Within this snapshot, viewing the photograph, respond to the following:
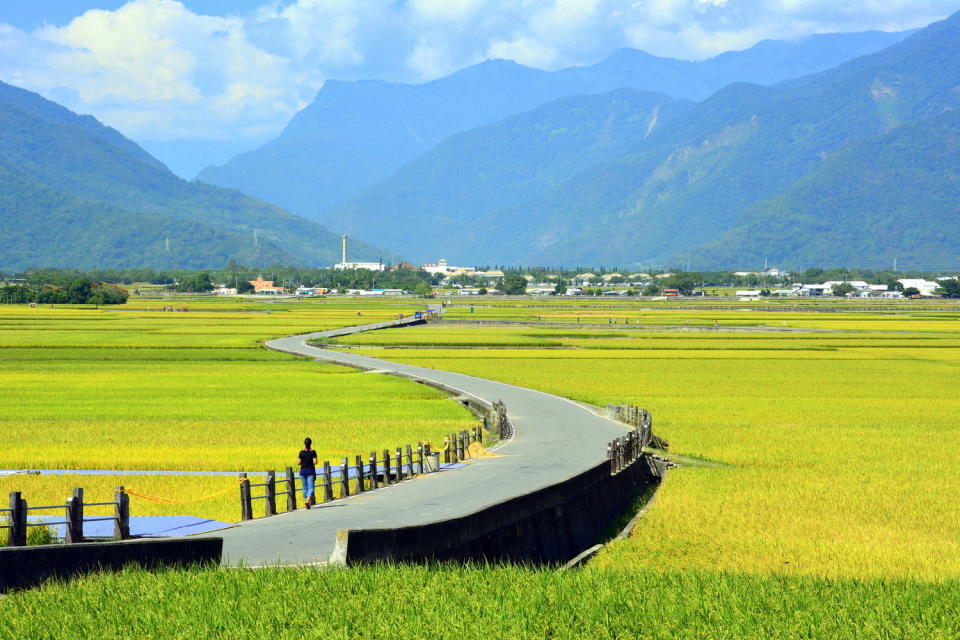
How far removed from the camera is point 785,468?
3222 cm

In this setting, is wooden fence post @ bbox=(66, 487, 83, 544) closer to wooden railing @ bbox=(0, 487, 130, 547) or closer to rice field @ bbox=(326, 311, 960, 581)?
wooden railing @ bbox=(0, 487, 130, 547)

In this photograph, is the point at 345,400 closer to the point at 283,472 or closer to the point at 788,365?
the point at 283,472

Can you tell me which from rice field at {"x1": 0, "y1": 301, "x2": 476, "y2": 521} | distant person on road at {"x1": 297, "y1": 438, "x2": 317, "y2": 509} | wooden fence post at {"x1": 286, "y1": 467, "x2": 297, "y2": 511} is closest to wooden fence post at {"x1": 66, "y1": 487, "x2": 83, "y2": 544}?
rice field at {"x1": 0, "y1": 301, "x2": 476, "y2": 521}

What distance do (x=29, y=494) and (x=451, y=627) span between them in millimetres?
15070

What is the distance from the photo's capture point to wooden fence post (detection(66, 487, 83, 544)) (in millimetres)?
16922

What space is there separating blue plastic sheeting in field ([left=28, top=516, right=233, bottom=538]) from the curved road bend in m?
0.67

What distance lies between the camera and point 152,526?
19875 millimetres

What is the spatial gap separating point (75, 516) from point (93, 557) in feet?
5.83

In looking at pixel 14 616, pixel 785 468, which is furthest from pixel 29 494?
pixel 785 468

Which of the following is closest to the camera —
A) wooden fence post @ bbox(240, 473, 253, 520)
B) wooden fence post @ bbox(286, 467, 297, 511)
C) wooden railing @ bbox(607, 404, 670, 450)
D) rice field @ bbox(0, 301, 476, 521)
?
wooden fence post @ bbox(240, 473, 253, 520)

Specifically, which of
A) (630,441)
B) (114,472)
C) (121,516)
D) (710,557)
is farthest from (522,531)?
(114,472)

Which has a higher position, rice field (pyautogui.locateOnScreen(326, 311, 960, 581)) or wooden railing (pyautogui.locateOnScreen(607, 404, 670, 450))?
wooden railing (pyautogui.locateOnScreen(607, 404, 670, 450))

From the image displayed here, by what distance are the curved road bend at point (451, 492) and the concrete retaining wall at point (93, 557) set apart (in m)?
0.45

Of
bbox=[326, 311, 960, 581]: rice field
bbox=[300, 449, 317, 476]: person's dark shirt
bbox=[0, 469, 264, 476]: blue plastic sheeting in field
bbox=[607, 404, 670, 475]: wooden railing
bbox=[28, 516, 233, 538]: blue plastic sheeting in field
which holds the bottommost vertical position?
bbox=[326, 311, 960, 581]: rice field
